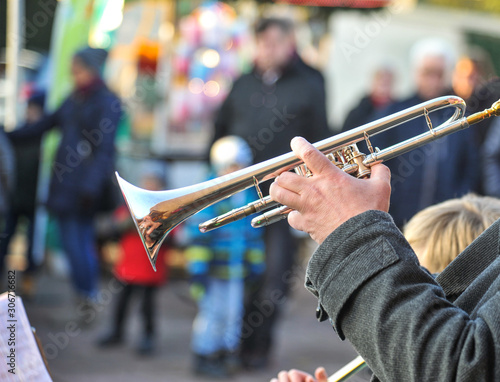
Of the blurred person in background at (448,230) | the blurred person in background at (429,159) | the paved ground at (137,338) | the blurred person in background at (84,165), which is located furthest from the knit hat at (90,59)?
the blurred person in background at (448,230)

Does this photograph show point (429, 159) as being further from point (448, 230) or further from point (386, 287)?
point (386, 287)

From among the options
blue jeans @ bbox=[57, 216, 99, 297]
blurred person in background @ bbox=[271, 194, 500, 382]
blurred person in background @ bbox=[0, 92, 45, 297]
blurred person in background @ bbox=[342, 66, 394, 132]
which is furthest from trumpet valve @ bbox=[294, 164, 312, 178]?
blurred person in background @ bbox=[0, 92, 45, 297]

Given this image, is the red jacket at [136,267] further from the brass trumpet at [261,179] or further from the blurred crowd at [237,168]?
the brass trumpet at [261,179]

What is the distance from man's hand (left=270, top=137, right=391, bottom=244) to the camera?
1239 mm

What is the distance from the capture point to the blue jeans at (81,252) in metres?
4.88

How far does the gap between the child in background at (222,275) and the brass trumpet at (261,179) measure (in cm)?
245

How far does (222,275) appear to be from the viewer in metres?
4.24

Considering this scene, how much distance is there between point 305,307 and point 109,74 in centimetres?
314

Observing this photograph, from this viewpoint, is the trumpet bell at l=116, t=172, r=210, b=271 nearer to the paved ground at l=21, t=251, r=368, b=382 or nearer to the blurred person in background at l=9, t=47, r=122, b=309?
the paved ground at l=21, t=251, r=368, b=382

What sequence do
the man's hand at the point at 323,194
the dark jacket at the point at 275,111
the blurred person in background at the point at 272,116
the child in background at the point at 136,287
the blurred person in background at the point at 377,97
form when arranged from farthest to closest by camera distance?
1. the blurred person in background at the point at 377,97
2. the child in background at the point at 136,287
3. the dark jacket at the point at 275,111
4. the blurred person in background at the point at 272,116
5. the man's hand at the point at 323,194

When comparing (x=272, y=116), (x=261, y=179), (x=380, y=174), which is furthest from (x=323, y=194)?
(x=272, y=116)

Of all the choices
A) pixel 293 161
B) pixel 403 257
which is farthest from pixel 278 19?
pixel 403 257

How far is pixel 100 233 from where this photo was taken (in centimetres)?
639

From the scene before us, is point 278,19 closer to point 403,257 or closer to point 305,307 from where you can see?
point 305,307
